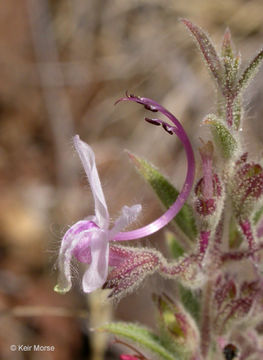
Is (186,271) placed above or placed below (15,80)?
below

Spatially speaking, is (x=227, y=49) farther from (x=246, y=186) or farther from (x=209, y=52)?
(x=246, y=186)

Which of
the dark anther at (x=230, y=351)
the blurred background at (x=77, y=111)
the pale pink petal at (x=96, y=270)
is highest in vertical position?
the blurred background at (x=77, y=111)

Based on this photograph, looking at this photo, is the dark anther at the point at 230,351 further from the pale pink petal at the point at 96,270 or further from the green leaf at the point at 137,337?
the pale pink petal at the point at 96,270

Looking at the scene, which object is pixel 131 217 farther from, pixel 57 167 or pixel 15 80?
pixel 15 80

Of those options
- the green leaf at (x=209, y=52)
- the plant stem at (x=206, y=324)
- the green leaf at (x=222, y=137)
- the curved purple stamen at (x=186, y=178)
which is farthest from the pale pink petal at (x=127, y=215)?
the plant stem at (x=206, y=324)

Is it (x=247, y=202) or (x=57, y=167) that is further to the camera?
(x=57, y=167)

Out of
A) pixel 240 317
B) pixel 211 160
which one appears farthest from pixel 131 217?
pixel 240 317

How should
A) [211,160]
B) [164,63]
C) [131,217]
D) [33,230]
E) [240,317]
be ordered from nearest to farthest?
[131,217] → [211,160] → [240,317] → [33,230] → [164,63]
